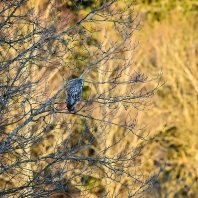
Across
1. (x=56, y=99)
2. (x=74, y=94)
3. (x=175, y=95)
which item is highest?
(x=175, y=95)

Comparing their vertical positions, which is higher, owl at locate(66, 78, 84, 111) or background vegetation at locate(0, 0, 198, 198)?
background vegetation at locate(0, 0, 198, 198)

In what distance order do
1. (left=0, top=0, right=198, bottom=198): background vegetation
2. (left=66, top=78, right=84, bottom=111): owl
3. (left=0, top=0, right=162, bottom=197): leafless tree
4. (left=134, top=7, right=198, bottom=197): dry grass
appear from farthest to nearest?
1. (left=134, top=7, right=198, bottom=197): dry grass
2. (left=0, top=0, right=198, bottom=198): background vegetation
3. (left=66, top=78, right=84, bottom=111): owl
4. (left=0, top=0, right=162, bottom=197): leafless tree

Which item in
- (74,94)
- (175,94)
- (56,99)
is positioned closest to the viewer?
(56,99)

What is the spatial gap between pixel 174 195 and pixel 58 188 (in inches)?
393

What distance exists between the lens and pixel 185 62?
18828 mm

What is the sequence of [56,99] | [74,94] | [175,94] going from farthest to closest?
1. [175,94]
2. [74,94]
3. [56,99]

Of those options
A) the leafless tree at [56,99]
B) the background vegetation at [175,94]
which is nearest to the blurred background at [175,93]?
the background vegetation at [175,94]

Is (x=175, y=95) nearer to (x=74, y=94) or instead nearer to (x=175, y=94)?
(x=175, y=94)

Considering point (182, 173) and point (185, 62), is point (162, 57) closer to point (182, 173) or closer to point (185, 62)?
point (185, 62)

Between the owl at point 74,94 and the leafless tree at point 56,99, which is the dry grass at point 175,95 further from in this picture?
the leafless tree at point 56,99

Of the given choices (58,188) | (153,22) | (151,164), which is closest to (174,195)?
(151,164)

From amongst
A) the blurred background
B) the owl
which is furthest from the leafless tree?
the blurred background

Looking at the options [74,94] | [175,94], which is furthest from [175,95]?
[74,94]

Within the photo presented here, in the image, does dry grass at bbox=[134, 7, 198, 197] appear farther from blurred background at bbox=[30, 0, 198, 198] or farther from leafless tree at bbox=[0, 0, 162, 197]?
leafless tree at bbox=[0, 0, 162, 197]
